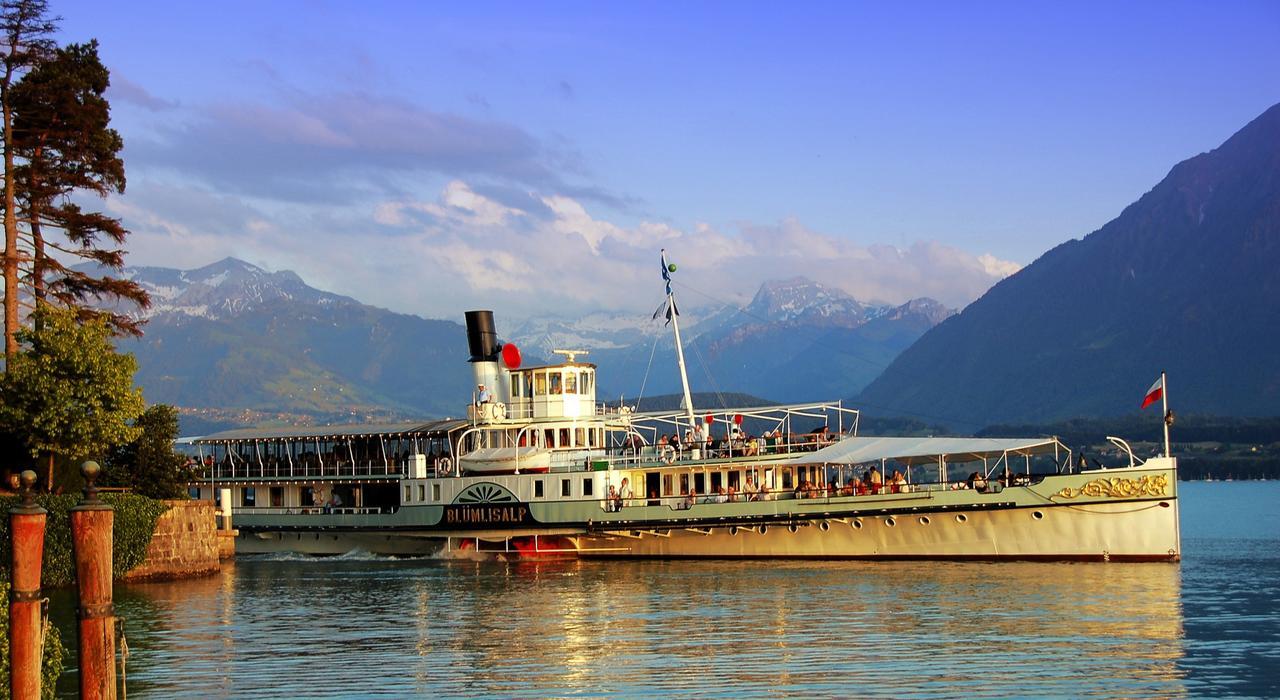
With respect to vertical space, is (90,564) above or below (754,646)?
above

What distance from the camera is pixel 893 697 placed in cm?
2586

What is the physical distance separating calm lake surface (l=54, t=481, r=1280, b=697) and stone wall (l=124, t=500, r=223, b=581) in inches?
37.7

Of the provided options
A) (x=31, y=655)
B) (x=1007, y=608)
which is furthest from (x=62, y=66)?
(x=31, y=655)

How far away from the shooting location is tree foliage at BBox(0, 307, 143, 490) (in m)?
45.4

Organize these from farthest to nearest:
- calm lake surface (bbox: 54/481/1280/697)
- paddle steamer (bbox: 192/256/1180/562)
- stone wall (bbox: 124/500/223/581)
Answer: stone wall (bbox: 124/500/223/581) → paddle steamer (bbox: 192/256/1180/562) → calm lake surface (bbox: 54/481/1280/697)

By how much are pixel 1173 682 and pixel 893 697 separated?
5.93 m

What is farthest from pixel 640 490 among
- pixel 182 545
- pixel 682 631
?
pixel 682 631

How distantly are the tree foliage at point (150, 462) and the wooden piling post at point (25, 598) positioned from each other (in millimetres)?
34617

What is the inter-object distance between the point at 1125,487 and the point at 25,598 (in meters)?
37.9

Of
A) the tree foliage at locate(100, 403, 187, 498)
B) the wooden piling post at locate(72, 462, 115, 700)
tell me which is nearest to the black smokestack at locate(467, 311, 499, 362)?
the tree foliage at locate(100, 403, 187, 498)

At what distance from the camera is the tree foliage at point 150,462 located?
50188 mm

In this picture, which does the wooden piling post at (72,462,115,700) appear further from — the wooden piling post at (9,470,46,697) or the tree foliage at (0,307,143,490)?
the tree foliage at (0,307,143,490)

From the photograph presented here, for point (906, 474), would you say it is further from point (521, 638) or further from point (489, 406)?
point (521, 638)

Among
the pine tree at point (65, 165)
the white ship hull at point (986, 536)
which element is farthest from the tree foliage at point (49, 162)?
the white ship hull at point (986, 536)
